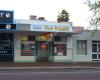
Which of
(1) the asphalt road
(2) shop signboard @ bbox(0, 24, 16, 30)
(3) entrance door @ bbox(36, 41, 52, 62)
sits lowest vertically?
(1) the asphalt road

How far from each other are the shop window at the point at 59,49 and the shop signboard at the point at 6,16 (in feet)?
23.9

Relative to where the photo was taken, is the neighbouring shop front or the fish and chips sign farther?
the neighbouring shop front

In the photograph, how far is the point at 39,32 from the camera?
4391cm

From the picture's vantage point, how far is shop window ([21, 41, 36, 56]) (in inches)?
1762

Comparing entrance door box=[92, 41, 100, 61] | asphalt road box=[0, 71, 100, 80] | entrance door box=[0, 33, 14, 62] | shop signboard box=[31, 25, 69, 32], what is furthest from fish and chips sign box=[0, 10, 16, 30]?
asphalt road box=[0, 71, 100, 80]

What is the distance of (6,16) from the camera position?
4150cm

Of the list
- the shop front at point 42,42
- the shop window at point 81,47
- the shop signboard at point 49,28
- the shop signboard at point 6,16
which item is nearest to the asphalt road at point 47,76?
the shop signboard at point 6,16

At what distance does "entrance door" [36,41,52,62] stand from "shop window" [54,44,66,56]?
0.80 m

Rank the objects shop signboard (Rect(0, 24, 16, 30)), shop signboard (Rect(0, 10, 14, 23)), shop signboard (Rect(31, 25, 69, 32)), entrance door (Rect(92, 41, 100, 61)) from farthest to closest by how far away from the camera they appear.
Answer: entrance door (Rect(92, 41, 100, 61))
shop signboard (Rect(31, 25, 69, 32))
shop signboard (Rect(0, 10, 14, 23))
shop signboard (Rect(0, 24, 16, 30))

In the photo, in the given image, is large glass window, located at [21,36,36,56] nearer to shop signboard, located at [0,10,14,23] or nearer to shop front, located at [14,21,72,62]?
shop front, located at [14,21,72,62]

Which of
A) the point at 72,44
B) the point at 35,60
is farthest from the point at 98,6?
the point at 35,60

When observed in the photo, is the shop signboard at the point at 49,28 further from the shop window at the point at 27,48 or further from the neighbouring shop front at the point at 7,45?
the shop window at the point at 27,48

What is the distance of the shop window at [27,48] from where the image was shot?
44750 millimetres

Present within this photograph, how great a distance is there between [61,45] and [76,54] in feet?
7.16
